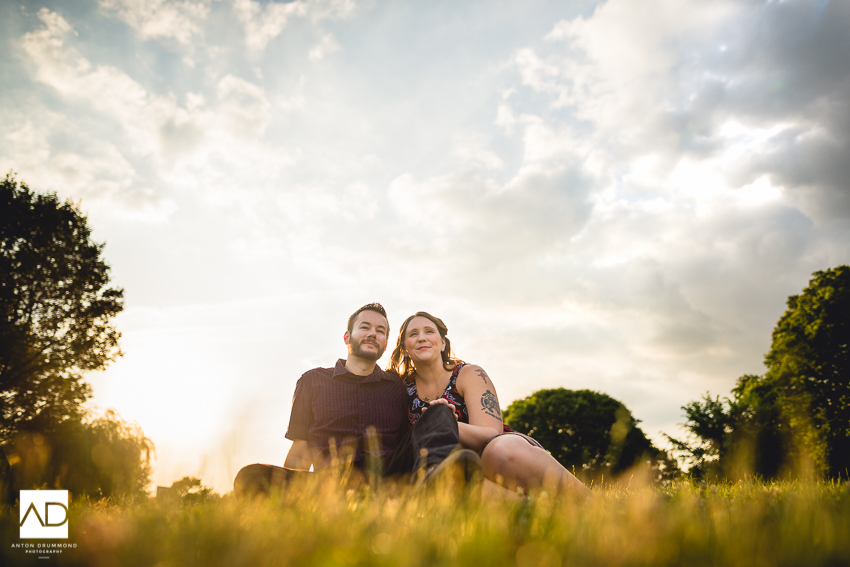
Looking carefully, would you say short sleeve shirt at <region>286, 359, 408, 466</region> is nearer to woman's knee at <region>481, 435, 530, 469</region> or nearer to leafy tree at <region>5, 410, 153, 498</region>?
woman's knee at <region>481, 435, 530, 469</region>

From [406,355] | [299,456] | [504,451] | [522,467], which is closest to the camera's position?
[522,467]

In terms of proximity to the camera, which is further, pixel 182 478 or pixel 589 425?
pixel 589 425

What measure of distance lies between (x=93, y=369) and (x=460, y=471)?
793 inches

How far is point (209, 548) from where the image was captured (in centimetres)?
173

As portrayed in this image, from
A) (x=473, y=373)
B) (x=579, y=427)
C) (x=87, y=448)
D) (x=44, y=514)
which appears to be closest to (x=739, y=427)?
(x=579, y=427)

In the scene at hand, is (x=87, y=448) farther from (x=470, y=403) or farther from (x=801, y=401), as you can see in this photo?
→ (x=801, y=401)

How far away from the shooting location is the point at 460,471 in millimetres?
2830

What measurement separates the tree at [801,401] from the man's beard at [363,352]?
13917mm

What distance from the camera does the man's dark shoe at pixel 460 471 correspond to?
2783mm

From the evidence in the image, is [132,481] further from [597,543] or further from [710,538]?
[710,538]

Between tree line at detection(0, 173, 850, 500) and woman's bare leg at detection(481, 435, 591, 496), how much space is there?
12899mm

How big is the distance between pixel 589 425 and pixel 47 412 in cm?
2177

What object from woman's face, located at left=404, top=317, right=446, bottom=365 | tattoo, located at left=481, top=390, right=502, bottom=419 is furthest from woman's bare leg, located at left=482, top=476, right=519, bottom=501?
woman's face, located at left=404, top=317, right=446, bottom=365

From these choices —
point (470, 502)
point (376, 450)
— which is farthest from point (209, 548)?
point (376, 450)
